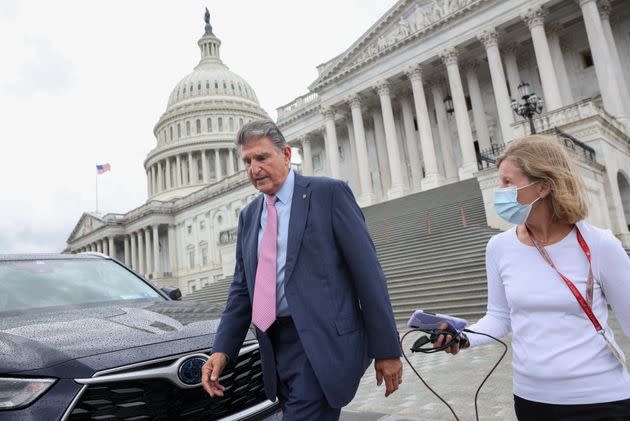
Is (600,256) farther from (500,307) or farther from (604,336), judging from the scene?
(500,307)

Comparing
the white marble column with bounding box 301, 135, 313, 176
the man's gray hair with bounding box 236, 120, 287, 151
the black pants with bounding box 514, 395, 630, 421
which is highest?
the white marble column with bounding box 301, 135, 313, 176

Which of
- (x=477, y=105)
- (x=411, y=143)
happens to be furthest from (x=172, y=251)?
(x=477, y=105)

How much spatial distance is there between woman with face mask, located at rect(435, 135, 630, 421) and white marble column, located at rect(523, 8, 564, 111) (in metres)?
25.3

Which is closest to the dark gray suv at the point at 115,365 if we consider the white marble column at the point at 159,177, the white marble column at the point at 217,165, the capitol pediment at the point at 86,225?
the capitol pediment at the point at 86,225

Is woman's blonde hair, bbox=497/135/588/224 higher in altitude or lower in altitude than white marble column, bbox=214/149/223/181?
lower

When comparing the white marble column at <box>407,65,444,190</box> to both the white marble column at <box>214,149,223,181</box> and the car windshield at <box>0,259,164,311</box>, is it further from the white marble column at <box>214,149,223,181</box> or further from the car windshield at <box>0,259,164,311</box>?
the white marble column at <box>214,149,223,181</box>

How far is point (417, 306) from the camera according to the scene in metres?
13.1

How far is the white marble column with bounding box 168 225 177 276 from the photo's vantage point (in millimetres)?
67256

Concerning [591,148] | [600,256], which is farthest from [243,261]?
[591,148]

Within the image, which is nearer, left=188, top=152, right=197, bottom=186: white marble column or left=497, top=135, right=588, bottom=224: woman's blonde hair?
left=497, top=135, right=588, bottom=224: woman's blonde hair

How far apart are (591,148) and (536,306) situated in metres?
18.9

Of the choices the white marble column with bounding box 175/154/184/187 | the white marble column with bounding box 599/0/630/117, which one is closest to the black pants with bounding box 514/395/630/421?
the white marble column with bounding box 599/0/630/117

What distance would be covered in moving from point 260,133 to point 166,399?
160cm

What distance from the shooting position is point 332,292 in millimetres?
2379
